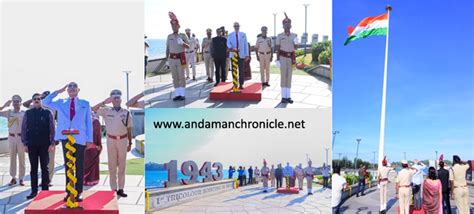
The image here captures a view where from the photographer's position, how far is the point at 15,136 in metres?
6.70

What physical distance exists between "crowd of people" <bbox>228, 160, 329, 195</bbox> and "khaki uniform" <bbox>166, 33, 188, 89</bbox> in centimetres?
121

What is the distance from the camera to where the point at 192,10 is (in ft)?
21.9

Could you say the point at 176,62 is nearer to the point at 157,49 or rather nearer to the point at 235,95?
the point at 157,49

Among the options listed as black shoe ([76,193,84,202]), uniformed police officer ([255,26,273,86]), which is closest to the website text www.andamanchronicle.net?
uniformed police officer ([255,26,273,86])

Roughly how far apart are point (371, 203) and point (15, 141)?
457 centimetres

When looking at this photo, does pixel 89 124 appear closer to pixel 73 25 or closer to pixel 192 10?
pixel 73 25

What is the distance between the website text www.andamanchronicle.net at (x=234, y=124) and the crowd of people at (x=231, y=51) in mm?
308

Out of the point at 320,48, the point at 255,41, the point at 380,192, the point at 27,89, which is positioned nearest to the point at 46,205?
the point at 27,89

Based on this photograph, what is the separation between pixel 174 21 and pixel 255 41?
1.01 meters

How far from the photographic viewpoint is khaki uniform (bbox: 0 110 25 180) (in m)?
6.62

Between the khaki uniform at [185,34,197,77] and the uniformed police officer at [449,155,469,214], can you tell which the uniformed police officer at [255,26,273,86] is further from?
the uniformed police officer at [449,155,469,214]

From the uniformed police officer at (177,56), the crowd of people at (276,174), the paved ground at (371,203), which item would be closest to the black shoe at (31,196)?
the uniformed police officer at (177,56)

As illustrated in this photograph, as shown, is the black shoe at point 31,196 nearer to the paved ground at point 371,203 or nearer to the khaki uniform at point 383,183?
the paved ground at point 371,203

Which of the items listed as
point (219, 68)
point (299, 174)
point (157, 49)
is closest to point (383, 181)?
point (299, 174)
